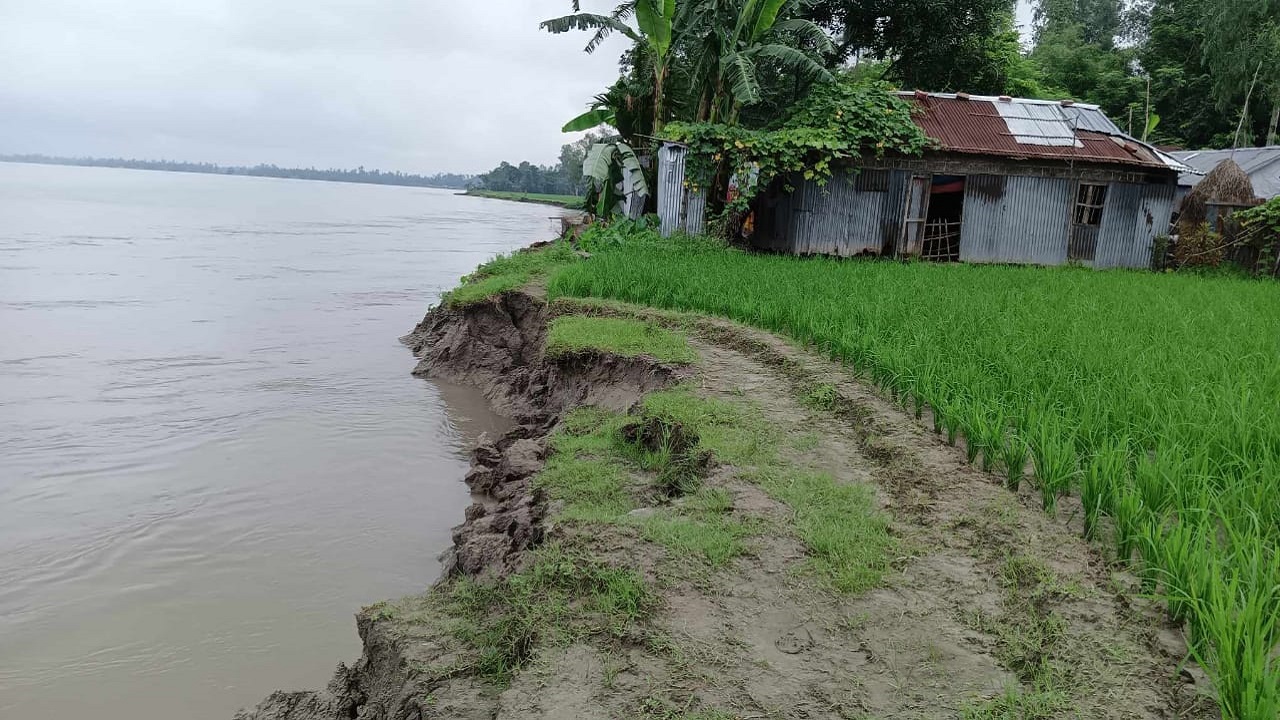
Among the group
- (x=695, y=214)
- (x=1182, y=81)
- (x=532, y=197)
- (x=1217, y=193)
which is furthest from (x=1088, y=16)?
(x=532, y=197)

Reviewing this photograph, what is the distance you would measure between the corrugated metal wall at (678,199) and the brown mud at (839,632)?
975 centimetres

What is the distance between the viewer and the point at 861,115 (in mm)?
14008

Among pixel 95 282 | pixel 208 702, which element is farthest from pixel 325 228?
pixel 208 702

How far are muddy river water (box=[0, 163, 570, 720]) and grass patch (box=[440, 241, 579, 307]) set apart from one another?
4.32ft

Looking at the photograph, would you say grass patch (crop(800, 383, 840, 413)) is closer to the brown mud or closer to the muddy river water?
the brown mud

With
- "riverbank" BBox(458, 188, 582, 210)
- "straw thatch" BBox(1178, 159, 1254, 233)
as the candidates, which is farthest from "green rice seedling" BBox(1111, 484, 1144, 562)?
"riverbank" BBox(458, 188, 582, 210)

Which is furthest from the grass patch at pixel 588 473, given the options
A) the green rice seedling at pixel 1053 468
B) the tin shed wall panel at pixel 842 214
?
the tin shed wall panel at pixel 842 214

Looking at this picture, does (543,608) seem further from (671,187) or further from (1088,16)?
(1088,16)

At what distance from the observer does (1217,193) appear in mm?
15828

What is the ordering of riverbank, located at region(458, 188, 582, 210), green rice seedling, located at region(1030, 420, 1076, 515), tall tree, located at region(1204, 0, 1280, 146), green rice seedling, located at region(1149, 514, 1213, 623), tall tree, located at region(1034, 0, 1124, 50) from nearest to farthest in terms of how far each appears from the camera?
green rice seedling, located at region(1149, 514, 1213, 623) → green rice seedling, located at region(1030, 420, 1076, 515) → tall tree, located at region(1204, 0, 1280, 146) → tall tree, located at region(1034, 0, 1124, 50) → riverbank, located at region(458, 188, 582, 210)

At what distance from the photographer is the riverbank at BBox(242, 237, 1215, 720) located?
8.87 ft

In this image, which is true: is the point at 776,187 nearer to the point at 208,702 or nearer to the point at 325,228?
the point at 208,702

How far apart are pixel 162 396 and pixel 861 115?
Result: 37.5 ft

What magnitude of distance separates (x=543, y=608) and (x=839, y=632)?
1.17 meters
